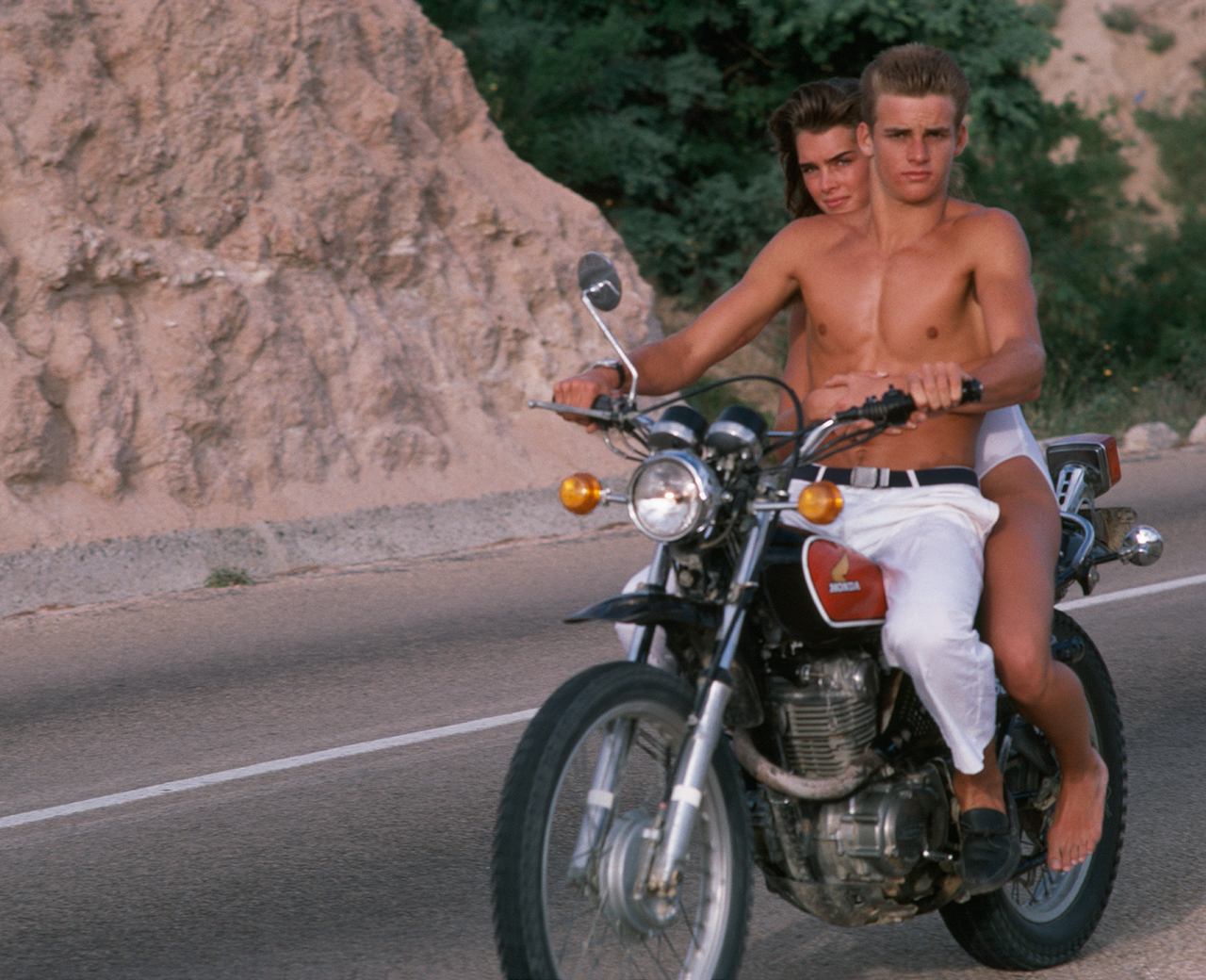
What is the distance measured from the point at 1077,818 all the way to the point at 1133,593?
5007 mm

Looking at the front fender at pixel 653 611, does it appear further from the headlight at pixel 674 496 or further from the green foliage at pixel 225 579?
the green foliage at pixel 225 579

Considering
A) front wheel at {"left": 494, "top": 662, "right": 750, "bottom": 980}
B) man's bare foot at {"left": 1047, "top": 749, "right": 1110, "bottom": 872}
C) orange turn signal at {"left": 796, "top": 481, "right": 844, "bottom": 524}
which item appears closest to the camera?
front wheel at {"left": 494, "top": 662, "right": 750, "bottom": 980}

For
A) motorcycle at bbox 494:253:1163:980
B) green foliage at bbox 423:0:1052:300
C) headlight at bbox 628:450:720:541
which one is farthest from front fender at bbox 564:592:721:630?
green foliage at bbox 423:0:1052:300

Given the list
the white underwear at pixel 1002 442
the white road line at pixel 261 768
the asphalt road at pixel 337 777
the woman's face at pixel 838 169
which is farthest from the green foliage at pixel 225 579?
the white underwear at pixel 1002 442

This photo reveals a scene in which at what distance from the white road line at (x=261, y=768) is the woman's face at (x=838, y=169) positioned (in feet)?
7.87

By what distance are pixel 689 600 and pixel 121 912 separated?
205 centimetres

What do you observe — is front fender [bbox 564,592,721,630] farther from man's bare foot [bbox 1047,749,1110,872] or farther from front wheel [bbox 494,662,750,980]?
man's bare foot [bbox 1047,749,1110,872]

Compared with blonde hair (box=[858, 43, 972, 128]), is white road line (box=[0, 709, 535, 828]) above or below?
below

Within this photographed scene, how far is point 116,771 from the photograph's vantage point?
5.74 m

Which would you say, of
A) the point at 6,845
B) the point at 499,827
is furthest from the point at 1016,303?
the point at 6,845

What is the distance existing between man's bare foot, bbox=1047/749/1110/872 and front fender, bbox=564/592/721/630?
4.02 ft

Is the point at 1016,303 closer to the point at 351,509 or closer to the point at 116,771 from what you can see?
the point at 116,771

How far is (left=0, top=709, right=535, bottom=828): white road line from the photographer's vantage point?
5297 millimetres

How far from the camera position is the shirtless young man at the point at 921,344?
11.3ft
